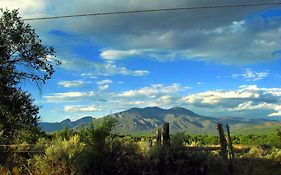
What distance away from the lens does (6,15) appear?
21.5 metres

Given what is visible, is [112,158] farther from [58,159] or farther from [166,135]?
[166,135]

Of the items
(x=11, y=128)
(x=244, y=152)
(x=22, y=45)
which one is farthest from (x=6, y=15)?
(x=244, y=152)

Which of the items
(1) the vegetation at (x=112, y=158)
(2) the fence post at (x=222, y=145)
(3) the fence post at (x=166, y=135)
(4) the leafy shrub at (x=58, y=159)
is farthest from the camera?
(2) the fence post at (x=222, y=145)

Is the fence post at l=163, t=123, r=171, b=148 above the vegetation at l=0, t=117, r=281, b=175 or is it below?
above

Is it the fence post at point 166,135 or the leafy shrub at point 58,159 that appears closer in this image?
the leafy shrub at point 58,159

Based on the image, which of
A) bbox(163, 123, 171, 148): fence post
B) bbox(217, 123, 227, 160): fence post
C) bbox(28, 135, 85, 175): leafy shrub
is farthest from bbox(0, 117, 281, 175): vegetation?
bbox(217, 123, 227, 160): fence post

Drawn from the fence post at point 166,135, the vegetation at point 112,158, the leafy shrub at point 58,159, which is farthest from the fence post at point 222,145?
the leafy shrub at point 58,159

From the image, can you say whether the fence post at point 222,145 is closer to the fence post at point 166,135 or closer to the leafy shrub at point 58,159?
the fence post at point 166,135

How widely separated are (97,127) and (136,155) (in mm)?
2202

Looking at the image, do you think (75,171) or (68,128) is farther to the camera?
(68,128)

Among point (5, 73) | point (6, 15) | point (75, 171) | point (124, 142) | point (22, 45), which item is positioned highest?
point (6, 15)

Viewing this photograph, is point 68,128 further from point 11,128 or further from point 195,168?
point 195,168

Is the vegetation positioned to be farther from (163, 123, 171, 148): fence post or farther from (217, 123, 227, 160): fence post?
(217, 123, 227, 160): fence post

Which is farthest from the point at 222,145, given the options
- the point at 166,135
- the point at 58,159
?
the point at 58,159
